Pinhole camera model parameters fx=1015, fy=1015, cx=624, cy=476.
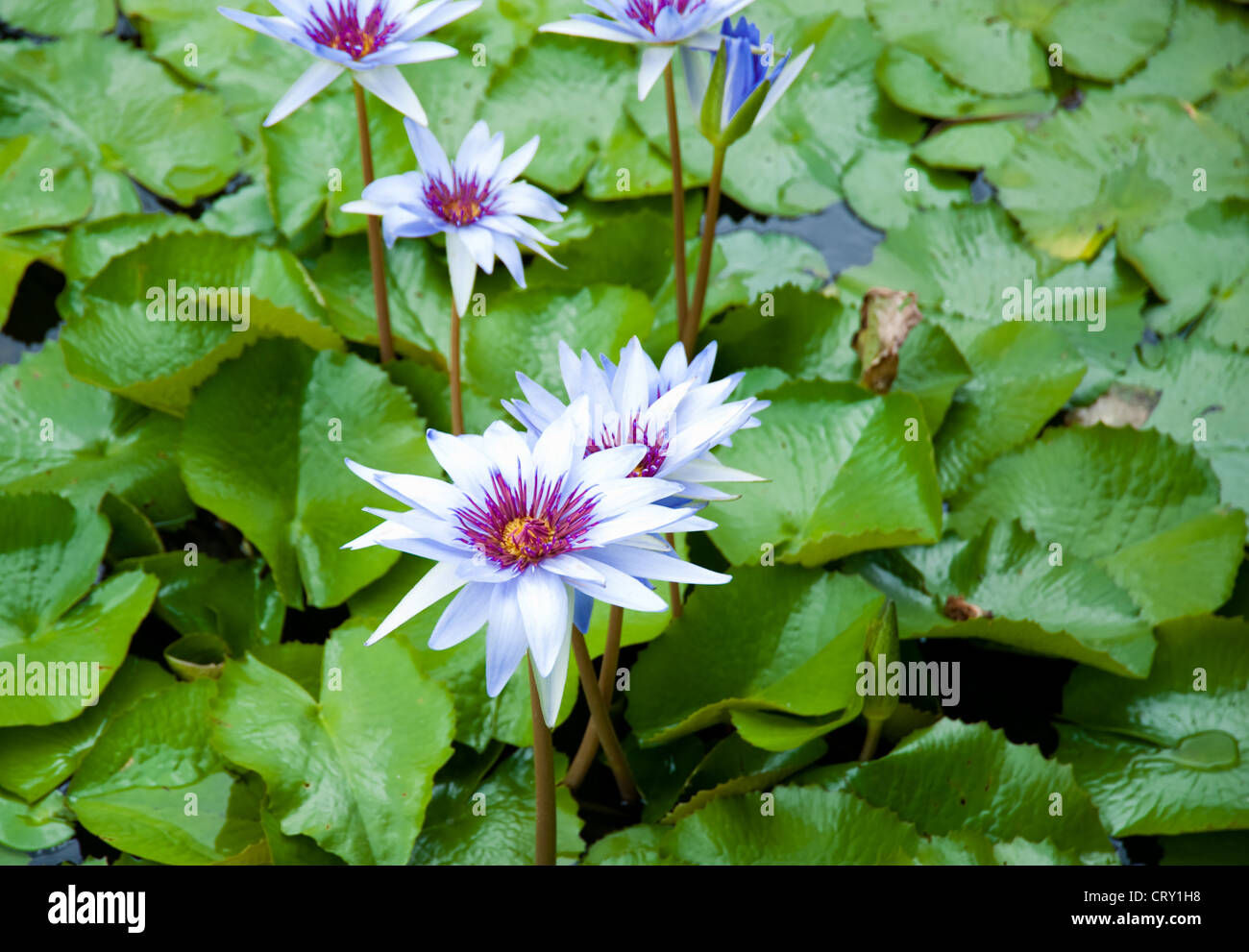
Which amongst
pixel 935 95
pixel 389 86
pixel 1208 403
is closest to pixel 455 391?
pixel 389 86

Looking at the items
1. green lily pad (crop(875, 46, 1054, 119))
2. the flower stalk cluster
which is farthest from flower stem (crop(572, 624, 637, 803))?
green lily pad (crop(875, 46, 1054, 119))

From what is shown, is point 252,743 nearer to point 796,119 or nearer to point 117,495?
point 117,495

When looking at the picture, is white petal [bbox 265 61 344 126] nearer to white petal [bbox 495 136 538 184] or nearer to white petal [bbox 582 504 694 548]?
white petal [bbox 495 136 538 184]

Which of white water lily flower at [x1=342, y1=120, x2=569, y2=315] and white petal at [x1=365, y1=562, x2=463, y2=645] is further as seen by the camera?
white water lily flower at [x1=342, y1=120, x2=569, y2=315]

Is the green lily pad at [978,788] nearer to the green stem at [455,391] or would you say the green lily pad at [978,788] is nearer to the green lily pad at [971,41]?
the green stem at [455,391]

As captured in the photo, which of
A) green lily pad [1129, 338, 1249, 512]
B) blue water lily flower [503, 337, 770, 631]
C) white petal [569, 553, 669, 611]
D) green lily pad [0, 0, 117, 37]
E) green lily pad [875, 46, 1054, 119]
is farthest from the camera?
green lily pad [0, 0, 117, 37]

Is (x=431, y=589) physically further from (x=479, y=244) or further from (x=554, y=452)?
(x=479, y=244)
